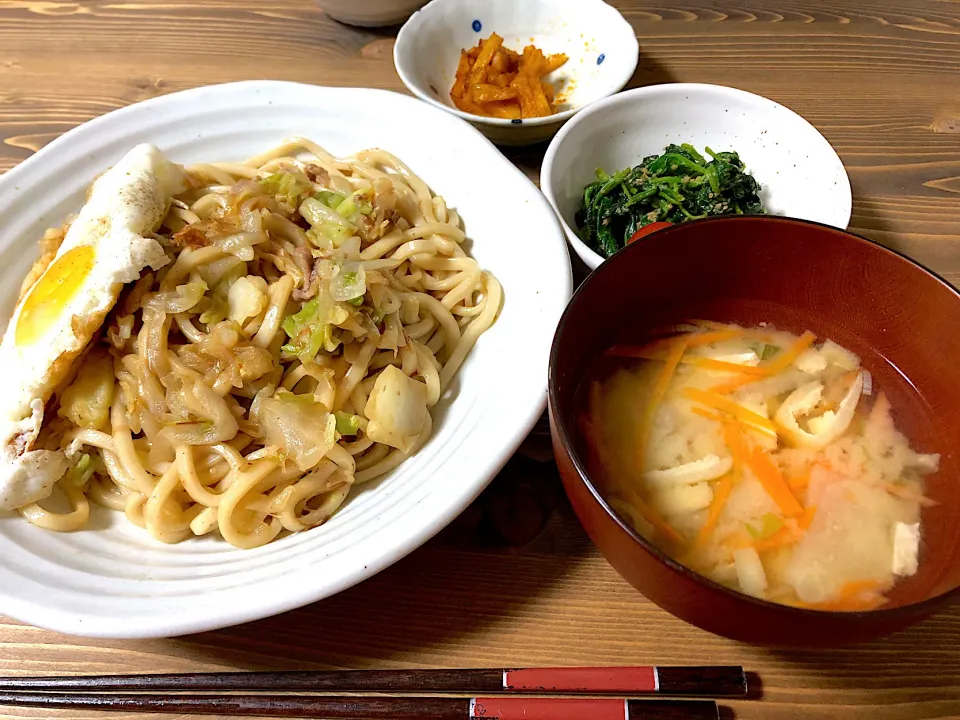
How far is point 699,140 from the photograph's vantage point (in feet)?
7.74

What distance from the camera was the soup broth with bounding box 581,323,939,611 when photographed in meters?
1.22

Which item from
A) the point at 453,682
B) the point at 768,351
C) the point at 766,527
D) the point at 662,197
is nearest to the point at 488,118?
the point at 662,197

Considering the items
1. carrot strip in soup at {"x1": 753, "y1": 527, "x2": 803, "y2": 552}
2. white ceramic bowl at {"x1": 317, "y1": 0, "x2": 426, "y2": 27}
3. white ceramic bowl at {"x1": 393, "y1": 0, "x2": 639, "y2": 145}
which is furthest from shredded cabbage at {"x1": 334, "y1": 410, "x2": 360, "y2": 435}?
white ceramic bowl at {"x1": 317, "y1": 0, "x2": 426, "y2": 27}

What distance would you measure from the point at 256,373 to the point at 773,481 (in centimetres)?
125

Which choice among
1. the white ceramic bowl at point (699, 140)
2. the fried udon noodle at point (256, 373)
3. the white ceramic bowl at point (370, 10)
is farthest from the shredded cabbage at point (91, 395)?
the white ceramic bowl at point (370, 10)

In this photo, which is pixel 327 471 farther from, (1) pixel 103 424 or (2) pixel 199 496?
(1) pixel 103 424

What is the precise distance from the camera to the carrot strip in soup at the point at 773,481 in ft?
4.21

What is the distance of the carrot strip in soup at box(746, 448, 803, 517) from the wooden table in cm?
38

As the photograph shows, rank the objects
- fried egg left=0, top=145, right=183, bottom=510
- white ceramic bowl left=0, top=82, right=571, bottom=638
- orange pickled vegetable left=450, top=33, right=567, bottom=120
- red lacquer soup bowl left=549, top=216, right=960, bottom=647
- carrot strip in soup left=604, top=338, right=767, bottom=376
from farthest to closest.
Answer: orange pickled vegetable left=450, top=33, right=567, bottom=120
fried egg left=0, top=145, right=183, bottom=510
carrot strip in soup left=604, top=338, right=767, bottom=376
white ceramic bowl left=0, top=82, right=571, bottom=638
red lacquer soup bowl left=549, top=216, right=960, bottom=647

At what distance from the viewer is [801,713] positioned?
4.46 ft

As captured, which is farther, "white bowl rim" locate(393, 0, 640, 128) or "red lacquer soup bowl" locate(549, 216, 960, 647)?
"white bowl rim" locate(393, 0, 640, 128)

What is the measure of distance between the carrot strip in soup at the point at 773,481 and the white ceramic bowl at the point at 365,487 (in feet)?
1.54

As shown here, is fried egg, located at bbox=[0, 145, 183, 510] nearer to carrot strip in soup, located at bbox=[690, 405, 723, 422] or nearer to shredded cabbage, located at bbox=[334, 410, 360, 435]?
shredded cabbage, located at bbox=[334, 410, 360, 435]

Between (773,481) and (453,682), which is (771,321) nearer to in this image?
(773,481)
